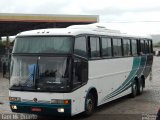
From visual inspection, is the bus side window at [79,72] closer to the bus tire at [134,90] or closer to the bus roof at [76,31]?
the bus roof at [76,31]

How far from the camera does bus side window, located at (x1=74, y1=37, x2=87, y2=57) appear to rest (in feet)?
41.0

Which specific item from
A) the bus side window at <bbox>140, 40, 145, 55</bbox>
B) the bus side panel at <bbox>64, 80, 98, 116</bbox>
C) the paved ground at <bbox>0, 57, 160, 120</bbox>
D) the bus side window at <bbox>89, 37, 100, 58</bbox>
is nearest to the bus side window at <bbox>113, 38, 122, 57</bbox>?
the bus side window at <bbox>89, 37, 100, 58</bbox>

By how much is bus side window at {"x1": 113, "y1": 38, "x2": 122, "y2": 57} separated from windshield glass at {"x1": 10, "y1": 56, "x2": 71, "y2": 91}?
4.48 meters

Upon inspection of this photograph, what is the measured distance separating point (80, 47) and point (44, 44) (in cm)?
112

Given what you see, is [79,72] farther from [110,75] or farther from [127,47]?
[127,47]

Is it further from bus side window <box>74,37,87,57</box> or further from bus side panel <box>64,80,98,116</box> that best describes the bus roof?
bus side panel <box>64,80,98,116</box>

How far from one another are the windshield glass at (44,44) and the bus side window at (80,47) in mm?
245

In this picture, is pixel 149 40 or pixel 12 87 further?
pixel 149 40

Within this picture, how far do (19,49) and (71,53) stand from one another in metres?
1.64

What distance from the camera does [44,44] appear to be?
1245 cm

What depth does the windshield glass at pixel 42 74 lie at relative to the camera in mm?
11789

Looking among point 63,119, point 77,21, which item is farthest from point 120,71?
point 77,21

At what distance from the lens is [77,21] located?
34.2m

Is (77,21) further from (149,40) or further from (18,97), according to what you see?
(18,97)
